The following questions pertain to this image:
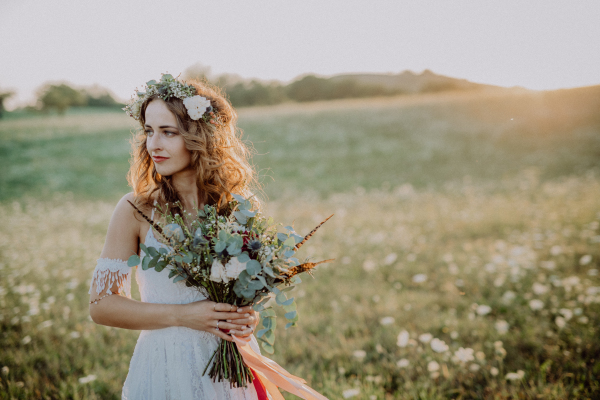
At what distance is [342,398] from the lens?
3.17m

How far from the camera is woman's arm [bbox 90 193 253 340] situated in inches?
76.1

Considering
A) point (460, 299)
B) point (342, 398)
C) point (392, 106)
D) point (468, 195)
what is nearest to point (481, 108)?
point (392, 106)

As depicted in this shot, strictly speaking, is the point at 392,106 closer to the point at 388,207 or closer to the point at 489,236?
the point at 388,207

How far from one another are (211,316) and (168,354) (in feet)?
1.54

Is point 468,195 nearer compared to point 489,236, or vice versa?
point 489,236

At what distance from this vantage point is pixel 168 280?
2.12 m

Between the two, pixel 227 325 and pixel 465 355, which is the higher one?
pixel 227 325

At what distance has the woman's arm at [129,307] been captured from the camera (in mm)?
1933

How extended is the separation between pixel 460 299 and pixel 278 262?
382 centimetres

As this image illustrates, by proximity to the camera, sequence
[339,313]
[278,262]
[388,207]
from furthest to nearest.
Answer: [388,207] < [339,313] < [278,262]

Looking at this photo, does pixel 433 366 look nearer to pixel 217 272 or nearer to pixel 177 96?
pixel 217 272

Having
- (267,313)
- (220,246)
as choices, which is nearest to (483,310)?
(267,313)

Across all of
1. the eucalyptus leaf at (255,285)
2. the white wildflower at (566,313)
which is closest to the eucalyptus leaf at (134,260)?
the eucalyptus leaf at (255,285)

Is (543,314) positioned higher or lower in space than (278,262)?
lower
